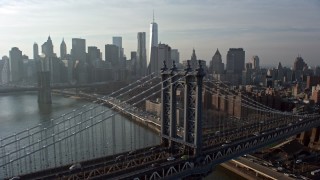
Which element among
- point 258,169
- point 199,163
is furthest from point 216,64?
point 199,163

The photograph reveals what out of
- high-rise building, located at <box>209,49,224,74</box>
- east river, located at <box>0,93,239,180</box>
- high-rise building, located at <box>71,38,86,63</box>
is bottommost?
east river, located at <box>0,93,239,180</box>

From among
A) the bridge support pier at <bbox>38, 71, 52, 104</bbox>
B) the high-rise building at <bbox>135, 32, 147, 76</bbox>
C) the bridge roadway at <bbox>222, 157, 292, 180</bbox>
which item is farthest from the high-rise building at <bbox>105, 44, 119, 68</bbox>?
the bridge roadway at <bbox>222, 157, 292, 180</bbox>

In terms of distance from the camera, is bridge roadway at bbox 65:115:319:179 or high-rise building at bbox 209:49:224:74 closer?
bridge roadway at bbox 65:115:319:179

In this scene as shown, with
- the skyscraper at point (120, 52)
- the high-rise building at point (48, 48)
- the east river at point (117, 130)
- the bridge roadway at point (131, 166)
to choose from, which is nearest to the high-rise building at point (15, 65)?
the high-rise building at point (48, 48)

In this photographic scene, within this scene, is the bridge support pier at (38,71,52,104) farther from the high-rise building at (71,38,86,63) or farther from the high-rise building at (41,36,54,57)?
the high-rise building at (41,36,54,57)

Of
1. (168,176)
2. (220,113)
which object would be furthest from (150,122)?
(168,176)

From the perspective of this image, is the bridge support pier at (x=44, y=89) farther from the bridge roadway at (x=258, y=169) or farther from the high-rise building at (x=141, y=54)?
the bridge roadway at (x=258, y=169)

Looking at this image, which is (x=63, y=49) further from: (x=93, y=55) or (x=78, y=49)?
(x=93, y=55)
